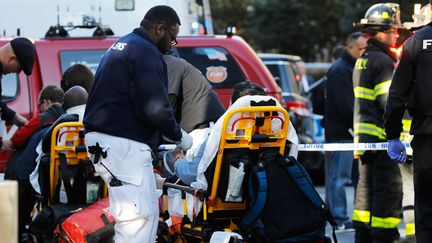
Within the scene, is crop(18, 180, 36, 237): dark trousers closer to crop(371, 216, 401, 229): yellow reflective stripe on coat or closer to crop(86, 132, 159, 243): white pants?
crop(86, 132, 159, 243): white pants

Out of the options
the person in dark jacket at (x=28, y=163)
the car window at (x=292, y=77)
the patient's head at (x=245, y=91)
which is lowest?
the car window at (x=292, y=77)

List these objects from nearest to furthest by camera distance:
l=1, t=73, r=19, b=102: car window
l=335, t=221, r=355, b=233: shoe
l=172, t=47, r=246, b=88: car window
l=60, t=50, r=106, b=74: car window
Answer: l=1, t=73, r=19, b=102: car window < l=60, t=50, r=106, b=74: car window < l=172, t=47, r=246, b=88: car window < l=335, t=221, r=355, b=233: shoe

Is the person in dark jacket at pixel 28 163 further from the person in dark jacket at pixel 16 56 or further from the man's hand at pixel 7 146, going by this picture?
the person in dark jacket at pixel 16 56

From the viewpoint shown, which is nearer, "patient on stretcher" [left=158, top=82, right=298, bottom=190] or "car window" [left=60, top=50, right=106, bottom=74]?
"patient on stretcher" [left=158, top=82, right=298, bottom=190]

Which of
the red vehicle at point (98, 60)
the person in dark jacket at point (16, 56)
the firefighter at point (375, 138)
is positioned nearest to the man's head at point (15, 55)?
the person in dark jacket at point (16, 56)

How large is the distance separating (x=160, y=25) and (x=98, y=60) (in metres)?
3.53

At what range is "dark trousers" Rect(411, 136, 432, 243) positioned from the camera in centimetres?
675

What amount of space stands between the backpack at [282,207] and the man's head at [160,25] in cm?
105

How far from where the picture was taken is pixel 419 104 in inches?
269

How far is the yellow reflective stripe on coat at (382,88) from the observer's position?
8731 mm

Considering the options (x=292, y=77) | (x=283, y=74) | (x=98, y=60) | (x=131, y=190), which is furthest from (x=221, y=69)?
(x=292, y=77)

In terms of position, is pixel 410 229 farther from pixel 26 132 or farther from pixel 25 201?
pixel 26 132

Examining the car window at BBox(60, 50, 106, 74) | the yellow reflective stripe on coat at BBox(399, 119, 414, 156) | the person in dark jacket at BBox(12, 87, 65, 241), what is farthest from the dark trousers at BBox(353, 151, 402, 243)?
the car window at BBox(60, 50, 106, 74)

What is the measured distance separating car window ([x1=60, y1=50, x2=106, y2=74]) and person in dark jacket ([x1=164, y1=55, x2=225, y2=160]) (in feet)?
5.19
